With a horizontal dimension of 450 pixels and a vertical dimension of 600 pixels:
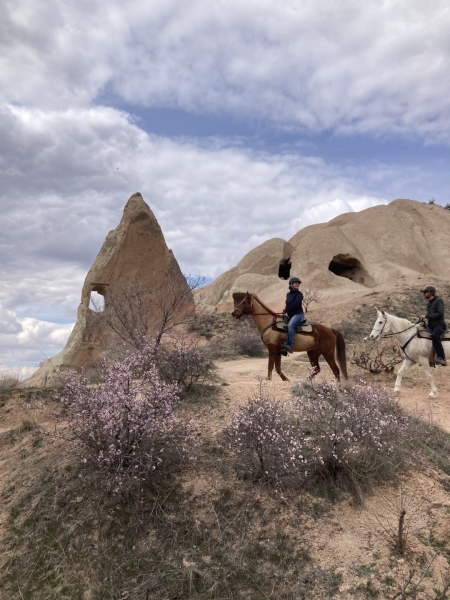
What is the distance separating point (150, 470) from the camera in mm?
4801

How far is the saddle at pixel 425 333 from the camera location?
35.4 feet

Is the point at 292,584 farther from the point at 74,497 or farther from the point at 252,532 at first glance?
the point at 74,497

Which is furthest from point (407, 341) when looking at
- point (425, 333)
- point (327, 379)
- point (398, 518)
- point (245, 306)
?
point (398, 518)

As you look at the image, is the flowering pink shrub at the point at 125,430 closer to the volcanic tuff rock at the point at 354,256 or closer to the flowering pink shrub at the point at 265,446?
the flowering pink shrub at the point at 265,446

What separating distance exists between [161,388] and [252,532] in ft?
5.91

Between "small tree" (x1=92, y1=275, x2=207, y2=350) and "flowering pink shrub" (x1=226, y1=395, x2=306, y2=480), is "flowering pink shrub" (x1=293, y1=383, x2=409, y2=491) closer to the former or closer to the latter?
"flowering pink shrub" (x1=226, y1=395, x2=306, y2=480)

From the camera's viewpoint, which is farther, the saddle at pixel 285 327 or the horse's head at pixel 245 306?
the horse's head at pixel 245 306

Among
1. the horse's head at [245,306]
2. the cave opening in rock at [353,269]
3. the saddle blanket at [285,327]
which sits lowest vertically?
the saddle blanket at [285,327]

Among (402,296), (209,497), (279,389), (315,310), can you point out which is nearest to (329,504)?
(209,497)

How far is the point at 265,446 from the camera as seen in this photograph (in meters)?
5.15

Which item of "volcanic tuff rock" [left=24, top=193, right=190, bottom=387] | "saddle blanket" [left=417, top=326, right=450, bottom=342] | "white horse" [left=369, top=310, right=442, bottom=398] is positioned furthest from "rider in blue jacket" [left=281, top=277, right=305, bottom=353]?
"volcanic tuff rock" [left=24, top=193, right=190, bottom=387]

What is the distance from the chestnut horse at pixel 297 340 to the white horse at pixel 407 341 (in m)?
1.59

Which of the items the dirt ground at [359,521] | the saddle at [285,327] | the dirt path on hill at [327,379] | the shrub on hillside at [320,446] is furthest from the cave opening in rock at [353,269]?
the shrub on hillside at [320,446]

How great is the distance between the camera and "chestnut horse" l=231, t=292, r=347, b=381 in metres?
9.77
